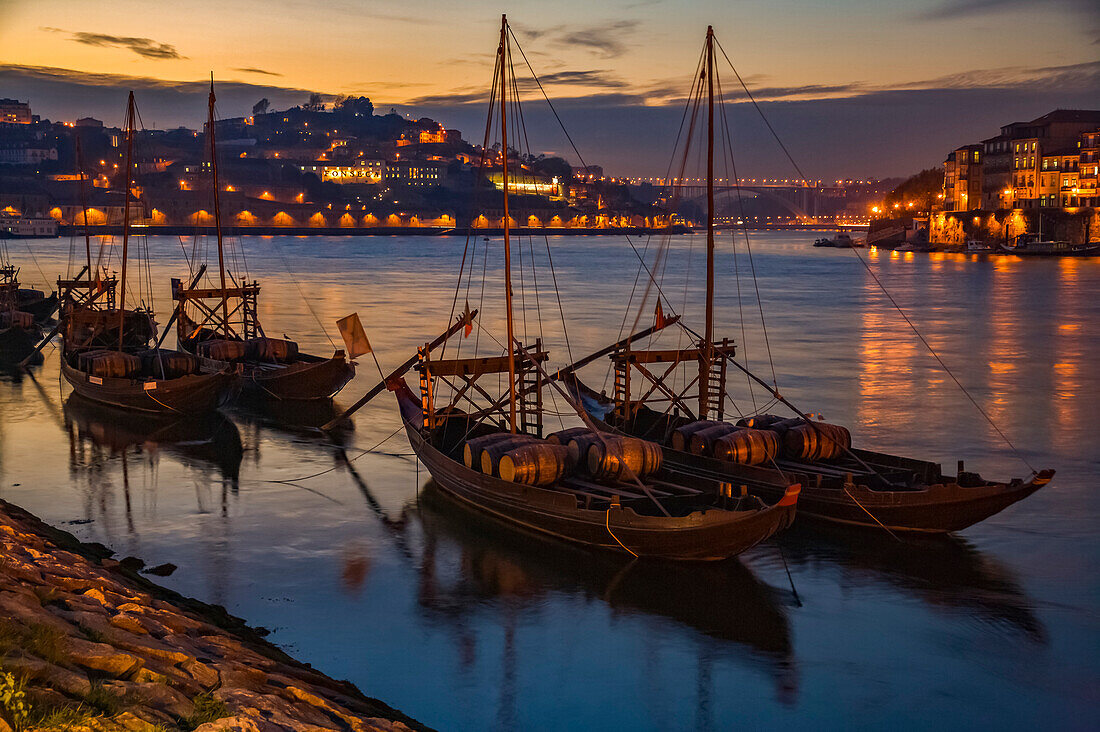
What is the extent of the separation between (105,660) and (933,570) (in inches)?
422

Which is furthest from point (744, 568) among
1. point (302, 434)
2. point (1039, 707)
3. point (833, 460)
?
point (302, 434)

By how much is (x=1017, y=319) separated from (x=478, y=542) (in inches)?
1835

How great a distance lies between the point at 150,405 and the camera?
2469 cm

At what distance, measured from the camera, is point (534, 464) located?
15.0 m

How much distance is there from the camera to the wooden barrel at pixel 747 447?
1562 cm

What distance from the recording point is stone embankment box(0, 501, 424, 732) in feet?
21.6

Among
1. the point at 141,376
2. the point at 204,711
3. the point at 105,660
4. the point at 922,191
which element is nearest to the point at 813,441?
the point at 204,711

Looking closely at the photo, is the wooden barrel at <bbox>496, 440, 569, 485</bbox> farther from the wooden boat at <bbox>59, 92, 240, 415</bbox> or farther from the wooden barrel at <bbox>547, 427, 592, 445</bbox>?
the wooden boat at <bbox>59, 92, 240, 415</bbox>

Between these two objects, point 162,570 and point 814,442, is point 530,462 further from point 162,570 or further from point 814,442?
point 162,570

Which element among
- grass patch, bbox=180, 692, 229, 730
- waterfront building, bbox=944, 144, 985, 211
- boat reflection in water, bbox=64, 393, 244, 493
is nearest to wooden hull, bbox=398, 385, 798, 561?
boat reflection in water, bbox=64, 393, 244, 493

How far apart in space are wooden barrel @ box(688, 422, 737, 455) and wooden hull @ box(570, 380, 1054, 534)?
297 millimetres

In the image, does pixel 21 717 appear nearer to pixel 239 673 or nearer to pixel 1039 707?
pixel 239 673

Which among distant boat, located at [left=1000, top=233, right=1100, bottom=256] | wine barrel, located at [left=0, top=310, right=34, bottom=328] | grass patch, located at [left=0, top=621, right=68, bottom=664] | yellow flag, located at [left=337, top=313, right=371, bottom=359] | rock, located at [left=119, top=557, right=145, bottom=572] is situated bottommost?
rock, located at [left=119, top=557, right=145, bottom=572]

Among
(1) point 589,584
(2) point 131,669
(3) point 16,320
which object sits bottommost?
(1) point 589,584
